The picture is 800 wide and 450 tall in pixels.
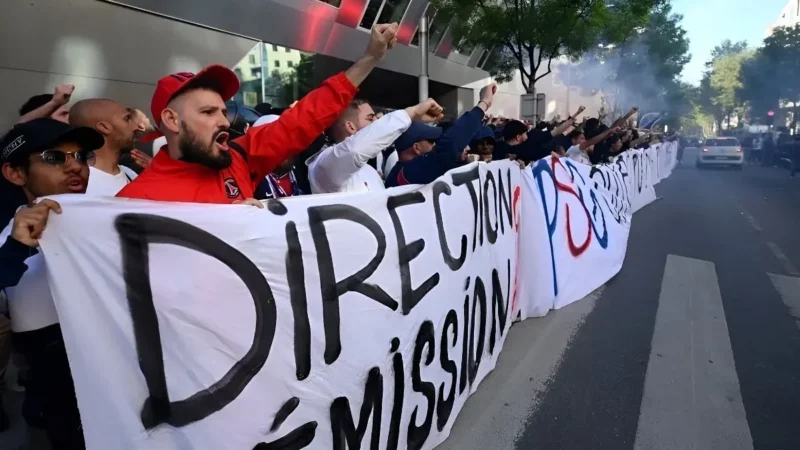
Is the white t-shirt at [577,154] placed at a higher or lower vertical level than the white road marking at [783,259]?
higher

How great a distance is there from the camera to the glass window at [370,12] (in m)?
17.4

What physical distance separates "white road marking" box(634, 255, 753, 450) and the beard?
2345 mm

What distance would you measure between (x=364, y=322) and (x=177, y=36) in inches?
396

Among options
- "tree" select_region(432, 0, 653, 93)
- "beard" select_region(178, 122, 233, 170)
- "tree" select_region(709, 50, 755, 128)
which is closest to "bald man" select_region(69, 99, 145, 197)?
"beard" select_region(178, 122, 233, 170)

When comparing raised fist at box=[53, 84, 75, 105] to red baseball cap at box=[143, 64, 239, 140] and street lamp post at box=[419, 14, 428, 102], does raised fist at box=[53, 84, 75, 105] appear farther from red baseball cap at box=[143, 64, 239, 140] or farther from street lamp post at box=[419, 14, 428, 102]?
street lamp post at box=[419, 14, 428, 102]

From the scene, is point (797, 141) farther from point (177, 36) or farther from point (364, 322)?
point (364, 322)

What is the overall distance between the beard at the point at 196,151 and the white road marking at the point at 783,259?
249 inches

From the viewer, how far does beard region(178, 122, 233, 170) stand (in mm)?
2078

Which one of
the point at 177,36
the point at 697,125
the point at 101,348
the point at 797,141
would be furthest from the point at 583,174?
the point at 697,125

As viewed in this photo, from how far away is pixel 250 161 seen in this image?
7.98 feet

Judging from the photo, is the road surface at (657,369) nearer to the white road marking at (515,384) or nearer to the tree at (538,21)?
the white road marking at (515,384)

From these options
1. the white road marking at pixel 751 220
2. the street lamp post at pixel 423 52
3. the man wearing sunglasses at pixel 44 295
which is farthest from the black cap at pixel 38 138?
the street lamp post at pixel 423 52

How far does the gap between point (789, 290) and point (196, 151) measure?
5622mm

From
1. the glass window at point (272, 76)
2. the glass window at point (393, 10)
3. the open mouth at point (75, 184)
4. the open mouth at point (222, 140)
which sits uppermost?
the glass window at point (393, 10)
